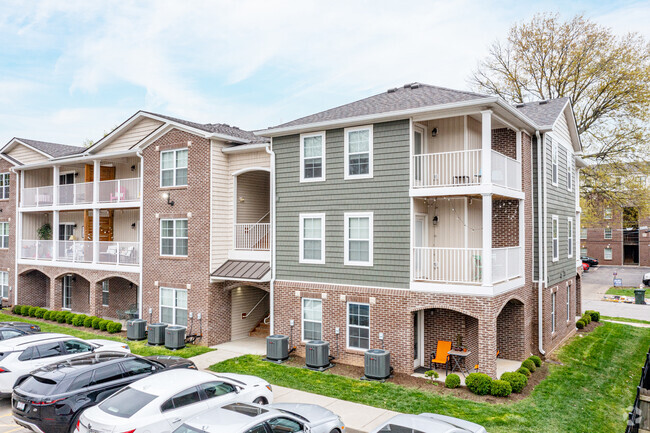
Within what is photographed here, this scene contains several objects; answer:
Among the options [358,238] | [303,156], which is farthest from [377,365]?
[303,156]

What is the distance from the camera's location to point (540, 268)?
55.6ft

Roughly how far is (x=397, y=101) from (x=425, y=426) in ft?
36.1

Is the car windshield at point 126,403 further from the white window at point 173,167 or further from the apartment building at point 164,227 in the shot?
the white window at point 173,167

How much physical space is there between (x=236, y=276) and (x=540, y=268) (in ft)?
36.8

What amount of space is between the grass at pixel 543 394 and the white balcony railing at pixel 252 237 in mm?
4583

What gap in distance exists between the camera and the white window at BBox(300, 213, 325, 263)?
54.1ft

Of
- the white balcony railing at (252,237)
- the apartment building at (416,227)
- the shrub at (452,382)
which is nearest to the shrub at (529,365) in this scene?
the apartment building at (416,227)

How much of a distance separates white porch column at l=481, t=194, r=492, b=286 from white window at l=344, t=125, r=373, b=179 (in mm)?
3824

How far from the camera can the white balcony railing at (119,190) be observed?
22.2 m

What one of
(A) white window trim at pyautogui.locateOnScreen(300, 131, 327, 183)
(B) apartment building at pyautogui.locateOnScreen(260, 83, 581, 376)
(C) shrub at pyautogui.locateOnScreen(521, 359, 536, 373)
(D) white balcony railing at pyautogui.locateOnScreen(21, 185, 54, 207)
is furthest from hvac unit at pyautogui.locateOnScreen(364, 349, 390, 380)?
(D) white balcony railing at pyautogui.locateOnScreen(21, 185, 54, 207)

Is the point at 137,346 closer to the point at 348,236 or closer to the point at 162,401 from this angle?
the point at 348,236

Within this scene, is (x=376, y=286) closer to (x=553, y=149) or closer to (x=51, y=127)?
(x=553, y=149)

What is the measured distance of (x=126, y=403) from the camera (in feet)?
29.0

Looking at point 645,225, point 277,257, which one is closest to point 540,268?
point 277,257
